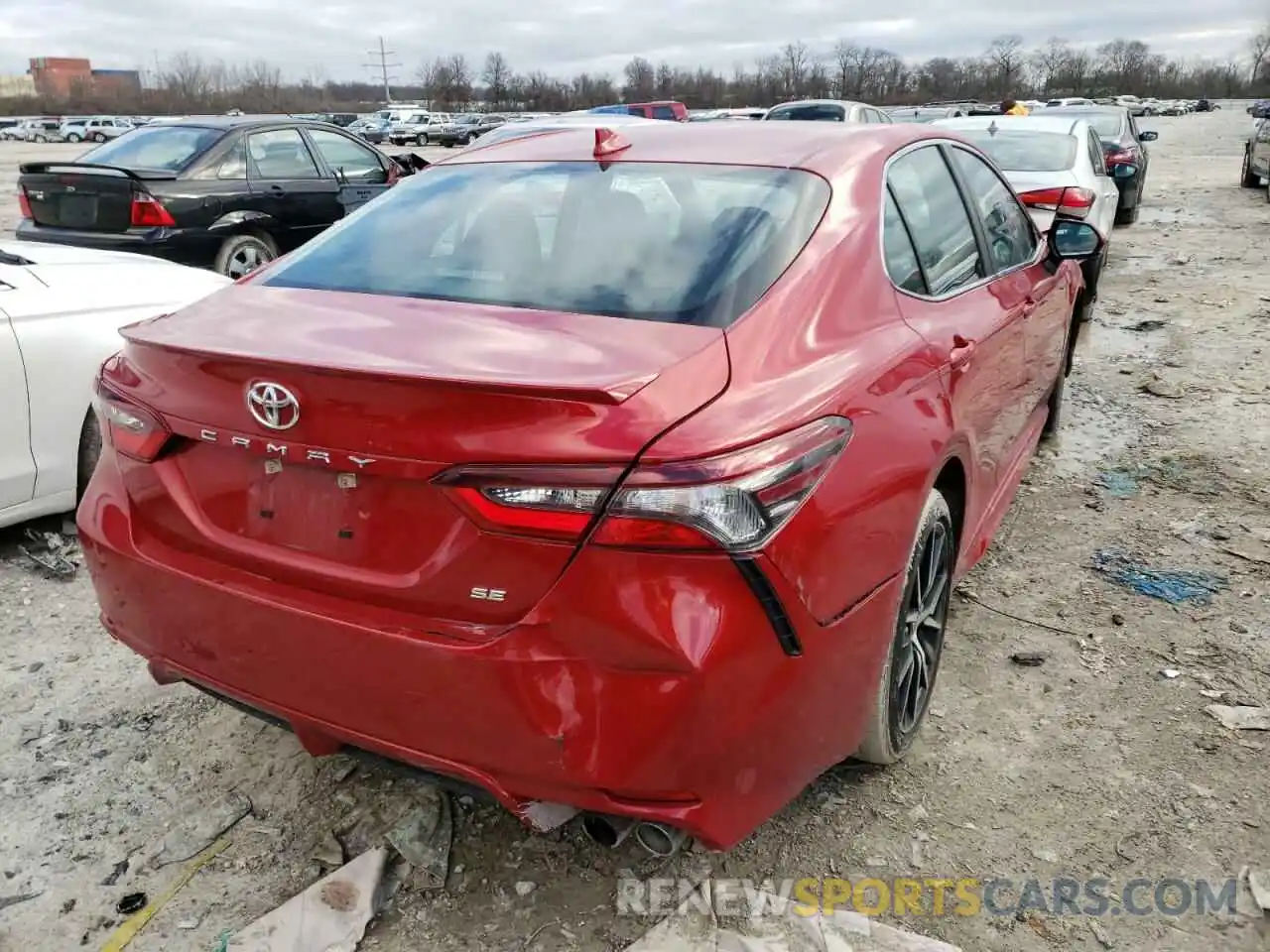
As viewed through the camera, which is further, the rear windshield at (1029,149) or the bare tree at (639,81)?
the bare tree at (639,81)

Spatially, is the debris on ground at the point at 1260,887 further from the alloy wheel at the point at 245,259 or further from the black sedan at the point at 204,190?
the alloy wheel at the point at 245,259

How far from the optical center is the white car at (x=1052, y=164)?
771cm

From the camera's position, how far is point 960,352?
2.69 m

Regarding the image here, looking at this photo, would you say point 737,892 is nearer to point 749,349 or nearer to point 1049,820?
point 1049,820

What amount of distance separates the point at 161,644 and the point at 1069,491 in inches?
154

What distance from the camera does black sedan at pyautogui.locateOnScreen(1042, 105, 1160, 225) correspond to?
40.7 feet

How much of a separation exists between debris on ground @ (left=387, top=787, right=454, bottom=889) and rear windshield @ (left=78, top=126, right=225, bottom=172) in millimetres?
6661

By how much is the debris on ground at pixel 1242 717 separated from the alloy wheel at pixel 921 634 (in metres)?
0.87

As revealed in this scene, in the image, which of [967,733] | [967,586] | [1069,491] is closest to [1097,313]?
[1069,491]

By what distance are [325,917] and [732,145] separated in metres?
2.13

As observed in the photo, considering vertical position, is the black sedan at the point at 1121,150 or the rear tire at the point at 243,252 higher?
the black sedan at the point at 1121,150

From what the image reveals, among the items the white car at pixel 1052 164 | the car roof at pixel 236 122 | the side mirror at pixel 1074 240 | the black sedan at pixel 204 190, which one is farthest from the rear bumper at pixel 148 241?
the side mirror at pixel 1074 240

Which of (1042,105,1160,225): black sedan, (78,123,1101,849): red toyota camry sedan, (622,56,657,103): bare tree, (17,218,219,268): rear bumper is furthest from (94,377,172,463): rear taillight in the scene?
(622,56,657,103): bare tree

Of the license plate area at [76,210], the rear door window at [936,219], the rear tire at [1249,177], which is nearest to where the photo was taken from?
the rear door window at [936,219]
